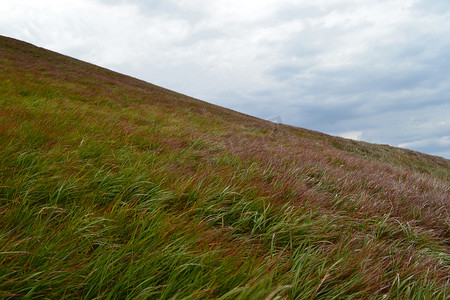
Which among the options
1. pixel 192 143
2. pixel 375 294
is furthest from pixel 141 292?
pixel 192 143

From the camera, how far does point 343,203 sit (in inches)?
135

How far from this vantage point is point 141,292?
129 centimetres

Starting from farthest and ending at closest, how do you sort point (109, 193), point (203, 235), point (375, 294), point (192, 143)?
1. point (192, 143)
2. point (109, 193)
3. point (203, 235)
4. point (375, 294)

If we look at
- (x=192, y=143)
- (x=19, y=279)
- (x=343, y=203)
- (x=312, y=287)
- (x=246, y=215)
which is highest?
(x=192, y=143)

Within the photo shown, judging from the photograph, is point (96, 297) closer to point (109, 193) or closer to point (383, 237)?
point (109, 193)

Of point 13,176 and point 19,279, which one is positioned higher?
point 13,176

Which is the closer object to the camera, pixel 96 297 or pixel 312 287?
pixel 96 297

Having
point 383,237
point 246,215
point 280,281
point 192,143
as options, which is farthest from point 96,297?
point 192,143

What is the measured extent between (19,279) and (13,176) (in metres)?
1.28

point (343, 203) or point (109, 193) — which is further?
point (343, 203)

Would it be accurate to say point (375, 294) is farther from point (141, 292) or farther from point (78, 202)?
point (78, 202)

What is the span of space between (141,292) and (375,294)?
157cm

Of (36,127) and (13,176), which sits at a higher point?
(36,127)

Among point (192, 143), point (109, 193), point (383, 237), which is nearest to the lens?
point (109, 193)
